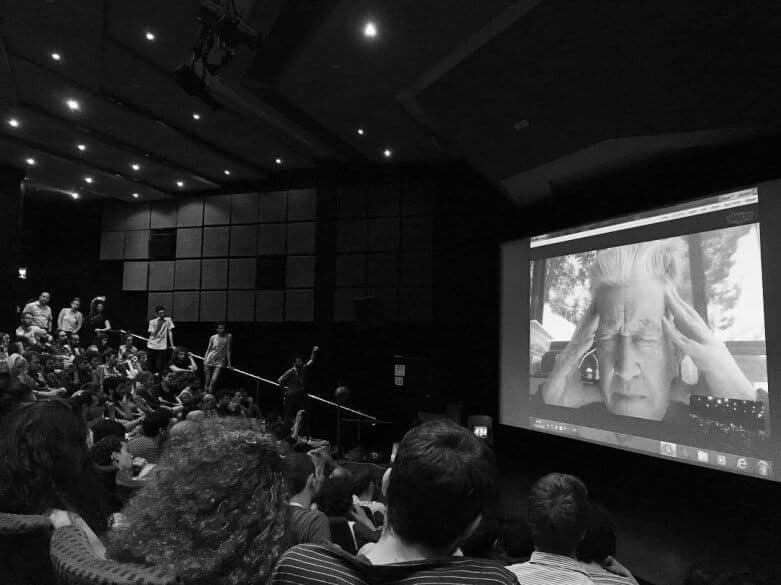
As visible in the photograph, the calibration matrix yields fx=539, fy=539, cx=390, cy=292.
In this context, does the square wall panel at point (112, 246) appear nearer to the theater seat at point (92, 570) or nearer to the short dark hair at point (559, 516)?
the short dark hair at point (559, 516)

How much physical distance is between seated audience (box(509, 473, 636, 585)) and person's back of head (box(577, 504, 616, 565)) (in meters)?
0.06

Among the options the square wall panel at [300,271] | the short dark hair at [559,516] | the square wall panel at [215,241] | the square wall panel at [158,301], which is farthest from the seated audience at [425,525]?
the square wall panel at [158,301]

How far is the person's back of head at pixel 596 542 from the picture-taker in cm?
196

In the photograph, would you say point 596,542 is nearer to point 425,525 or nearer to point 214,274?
point 425,525

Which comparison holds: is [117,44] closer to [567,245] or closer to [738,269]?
[567,245]

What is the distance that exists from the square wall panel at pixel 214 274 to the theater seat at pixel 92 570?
10946 millimetres

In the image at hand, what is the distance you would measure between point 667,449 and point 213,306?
944 cm

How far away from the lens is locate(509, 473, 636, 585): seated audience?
170cm

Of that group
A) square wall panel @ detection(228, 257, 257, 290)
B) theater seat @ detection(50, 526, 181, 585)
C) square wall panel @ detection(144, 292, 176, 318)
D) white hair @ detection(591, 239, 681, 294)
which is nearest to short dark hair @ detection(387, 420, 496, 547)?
theater seat @ detection(50, 526, 181, 585)

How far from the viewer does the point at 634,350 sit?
450 cm

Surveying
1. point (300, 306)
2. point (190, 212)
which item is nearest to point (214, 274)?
point (190, 212)

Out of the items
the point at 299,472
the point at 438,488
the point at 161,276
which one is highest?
the point at 161,276

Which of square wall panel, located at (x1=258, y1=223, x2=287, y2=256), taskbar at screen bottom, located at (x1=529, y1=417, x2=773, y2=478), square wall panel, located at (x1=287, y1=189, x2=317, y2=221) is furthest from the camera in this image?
square wall panel, located at (x1=258, y1=223, x2=287, y2=256)

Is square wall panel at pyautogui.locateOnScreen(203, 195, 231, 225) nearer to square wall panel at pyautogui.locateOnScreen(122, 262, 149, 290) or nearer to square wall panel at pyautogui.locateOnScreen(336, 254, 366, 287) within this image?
square wall panel at pyautogui.locateOnScreen(122, 262, 149, 290)
